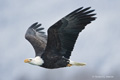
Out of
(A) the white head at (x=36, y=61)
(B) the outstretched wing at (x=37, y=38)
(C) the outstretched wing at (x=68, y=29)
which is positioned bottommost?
(A) the white head at (x=36, y=61)

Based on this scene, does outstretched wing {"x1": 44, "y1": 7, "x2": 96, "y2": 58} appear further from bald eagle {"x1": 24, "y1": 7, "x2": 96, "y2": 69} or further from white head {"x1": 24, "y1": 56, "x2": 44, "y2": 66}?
white head {"x1": 24, "y1": 56, "x2": 44, "y2": 66}

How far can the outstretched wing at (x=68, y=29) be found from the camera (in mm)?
13547

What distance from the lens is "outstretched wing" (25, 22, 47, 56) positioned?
1599 centimetres

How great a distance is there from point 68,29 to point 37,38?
11.7 feet

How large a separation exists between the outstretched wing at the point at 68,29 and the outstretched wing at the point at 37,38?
151 cm

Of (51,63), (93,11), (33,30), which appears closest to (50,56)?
(51,63)

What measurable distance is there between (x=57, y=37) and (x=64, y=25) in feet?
1.60

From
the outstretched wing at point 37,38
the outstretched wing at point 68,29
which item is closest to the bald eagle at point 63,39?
the outstretched wing at point 68,29

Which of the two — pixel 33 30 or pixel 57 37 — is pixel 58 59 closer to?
pixel 57 37

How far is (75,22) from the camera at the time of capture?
540 inches

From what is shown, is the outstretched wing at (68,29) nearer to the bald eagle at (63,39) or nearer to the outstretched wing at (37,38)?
the bald eagle at (63,39)

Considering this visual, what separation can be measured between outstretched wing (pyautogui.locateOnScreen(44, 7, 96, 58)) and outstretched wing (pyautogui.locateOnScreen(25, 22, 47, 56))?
4.97ft

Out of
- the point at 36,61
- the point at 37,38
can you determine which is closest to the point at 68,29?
the point at 36,61

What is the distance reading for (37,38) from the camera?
17.1m
